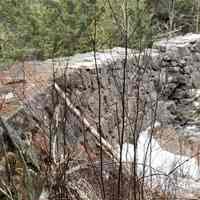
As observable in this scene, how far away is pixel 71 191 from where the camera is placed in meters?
2.35

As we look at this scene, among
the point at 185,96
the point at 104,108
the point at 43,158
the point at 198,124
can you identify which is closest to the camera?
the point at 43,158

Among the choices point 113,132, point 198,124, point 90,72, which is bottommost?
point 198,124

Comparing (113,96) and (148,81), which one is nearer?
(113,96)

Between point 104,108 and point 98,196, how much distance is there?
4120mm

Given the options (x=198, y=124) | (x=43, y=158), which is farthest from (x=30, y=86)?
(x=198, y=124)

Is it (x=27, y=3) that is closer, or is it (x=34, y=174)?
(x=34, y=174)

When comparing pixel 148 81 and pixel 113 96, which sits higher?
pixel 148 81

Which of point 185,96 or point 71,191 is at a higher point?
point 71,191

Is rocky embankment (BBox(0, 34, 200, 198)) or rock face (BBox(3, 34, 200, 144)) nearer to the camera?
rocky embankment (BBox(0, 34, 200, 198))

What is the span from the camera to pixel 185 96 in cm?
938

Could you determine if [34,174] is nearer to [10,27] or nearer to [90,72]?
[90,72]

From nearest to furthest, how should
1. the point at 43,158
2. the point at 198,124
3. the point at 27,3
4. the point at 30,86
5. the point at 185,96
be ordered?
the point at 43,158 → the point at 30,86 → the point at 198,124 → the point at 185,96 → the point at 27,3

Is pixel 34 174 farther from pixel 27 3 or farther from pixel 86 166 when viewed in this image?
pixel 27 3

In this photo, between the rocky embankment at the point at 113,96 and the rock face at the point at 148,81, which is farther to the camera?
the rock face at the point at 148,81
